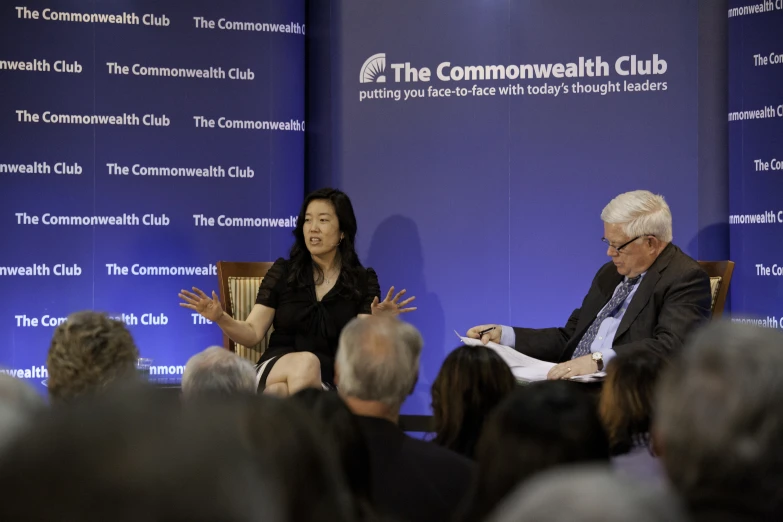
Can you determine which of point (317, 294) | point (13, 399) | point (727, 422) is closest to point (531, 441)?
point (727, 422)

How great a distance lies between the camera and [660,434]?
1241mm

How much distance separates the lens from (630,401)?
222 centimetres

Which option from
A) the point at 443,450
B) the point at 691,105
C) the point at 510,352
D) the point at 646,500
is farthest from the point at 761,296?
the point at 646,500

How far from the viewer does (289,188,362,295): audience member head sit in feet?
15.0

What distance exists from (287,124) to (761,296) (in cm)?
298

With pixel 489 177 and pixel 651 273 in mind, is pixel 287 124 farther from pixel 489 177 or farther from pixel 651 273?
pixel 651 273

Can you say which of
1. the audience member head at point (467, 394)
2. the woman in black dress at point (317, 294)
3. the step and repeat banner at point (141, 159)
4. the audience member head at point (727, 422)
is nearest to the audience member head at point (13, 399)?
the audience member head at point (727, 422)

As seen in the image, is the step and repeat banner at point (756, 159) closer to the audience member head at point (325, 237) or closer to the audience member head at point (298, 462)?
the audience member head at point (325, 237)

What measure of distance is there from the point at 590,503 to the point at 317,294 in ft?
13.5

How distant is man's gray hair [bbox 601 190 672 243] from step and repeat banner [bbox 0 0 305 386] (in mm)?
2346

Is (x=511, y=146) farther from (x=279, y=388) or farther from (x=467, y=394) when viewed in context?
(x=467, y=394)

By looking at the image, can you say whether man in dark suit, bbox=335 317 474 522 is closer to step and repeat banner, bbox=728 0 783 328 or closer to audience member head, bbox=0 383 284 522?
audience member head, bbox=0 383 284 522

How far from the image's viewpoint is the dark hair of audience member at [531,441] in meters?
1.35

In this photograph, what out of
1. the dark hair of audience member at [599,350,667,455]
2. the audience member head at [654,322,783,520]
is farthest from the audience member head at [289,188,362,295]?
the audience member head at [654,322,783,520]
